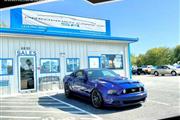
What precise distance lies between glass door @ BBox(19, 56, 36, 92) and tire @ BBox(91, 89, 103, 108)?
465 centimetres

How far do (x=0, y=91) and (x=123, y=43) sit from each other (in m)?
7.19

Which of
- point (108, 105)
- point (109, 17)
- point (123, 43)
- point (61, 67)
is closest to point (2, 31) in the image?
point (61, 67)

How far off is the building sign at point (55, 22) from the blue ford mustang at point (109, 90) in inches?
246

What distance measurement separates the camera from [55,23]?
15.2 m

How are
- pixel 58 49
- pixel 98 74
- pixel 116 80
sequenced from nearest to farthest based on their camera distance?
pixel 116 80 → pixel 98 74 → pixel 58 49

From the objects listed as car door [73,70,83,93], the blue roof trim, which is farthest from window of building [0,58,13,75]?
car door [73,70,83,93]

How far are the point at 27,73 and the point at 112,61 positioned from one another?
4.87m

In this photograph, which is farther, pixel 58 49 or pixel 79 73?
pixel 58 49

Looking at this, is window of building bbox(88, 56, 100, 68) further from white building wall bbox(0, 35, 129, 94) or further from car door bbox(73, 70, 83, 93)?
car door bbox(73, 70, 83, 93)

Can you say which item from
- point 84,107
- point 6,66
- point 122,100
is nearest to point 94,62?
point 6,66

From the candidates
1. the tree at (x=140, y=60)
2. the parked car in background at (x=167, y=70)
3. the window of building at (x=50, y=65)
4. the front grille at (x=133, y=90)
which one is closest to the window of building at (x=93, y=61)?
the window of building at (x=50, y=65)

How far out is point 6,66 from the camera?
11.1m

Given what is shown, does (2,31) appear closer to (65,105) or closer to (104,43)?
(65,105)

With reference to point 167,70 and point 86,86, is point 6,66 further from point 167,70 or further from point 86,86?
point 167,70
